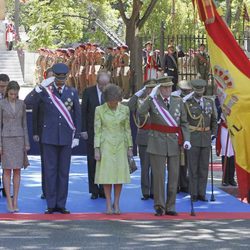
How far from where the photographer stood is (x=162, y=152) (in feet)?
39.7

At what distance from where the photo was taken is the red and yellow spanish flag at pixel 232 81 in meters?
9.85

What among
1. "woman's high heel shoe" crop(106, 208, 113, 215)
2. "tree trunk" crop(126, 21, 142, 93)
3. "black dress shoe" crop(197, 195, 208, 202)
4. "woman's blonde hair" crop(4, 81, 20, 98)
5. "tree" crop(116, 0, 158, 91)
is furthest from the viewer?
"tree trunk" crop(126, 21, 142, 93)

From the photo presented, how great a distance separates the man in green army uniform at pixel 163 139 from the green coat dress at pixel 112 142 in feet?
1.07

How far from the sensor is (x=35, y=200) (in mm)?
13453

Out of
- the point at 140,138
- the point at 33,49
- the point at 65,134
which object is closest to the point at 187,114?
the point at 140,138

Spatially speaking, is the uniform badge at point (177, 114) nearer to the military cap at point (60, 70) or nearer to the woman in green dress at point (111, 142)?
the woman in green dress at point (111, 142)

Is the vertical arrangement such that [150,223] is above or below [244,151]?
below

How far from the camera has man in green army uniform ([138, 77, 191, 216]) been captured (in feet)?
39.8

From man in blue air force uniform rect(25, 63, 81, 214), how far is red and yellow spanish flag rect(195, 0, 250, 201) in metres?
2.69

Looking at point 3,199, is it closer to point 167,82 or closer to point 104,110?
point 104,110

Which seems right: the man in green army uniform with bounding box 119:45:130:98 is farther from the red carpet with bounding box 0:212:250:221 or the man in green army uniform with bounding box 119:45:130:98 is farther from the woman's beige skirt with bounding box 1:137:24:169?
the red carpet with bounding box 0:212:250:221

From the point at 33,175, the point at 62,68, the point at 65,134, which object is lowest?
the point at 33,175

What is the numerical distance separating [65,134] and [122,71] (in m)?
18.7

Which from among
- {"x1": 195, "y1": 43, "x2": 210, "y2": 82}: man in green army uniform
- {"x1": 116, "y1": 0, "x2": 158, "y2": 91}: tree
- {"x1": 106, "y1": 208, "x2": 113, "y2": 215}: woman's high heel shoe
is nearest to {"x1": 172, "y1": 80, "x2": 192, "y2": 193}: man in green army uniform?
{"x1": 106, "y1": 208, "x2": 113, "y2": 215}: woman's high heel shoe
